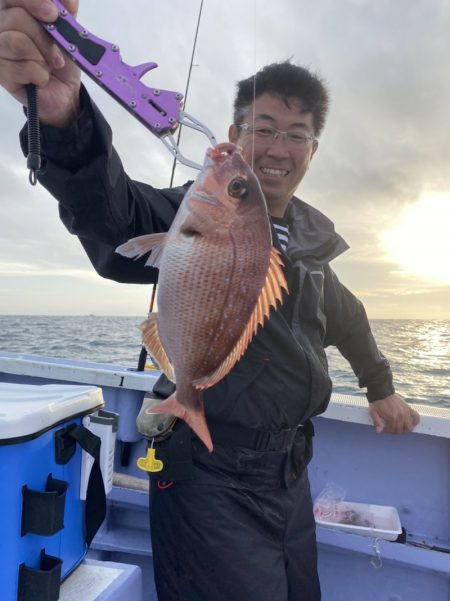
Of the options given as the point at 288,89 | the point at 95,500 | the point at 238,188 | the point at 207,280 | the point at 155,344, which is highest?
the point at 288,89

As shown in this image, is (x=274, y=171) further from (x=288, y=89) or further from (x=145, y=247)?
(x=145, y=247)

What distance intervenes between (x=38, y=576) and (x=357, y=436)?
2.05 m

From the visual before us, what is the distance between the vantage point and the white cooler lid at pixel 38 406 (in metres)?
1.41

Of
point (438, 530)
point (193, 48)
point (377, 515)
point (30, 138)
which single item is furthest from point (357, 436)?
point (193, 48)

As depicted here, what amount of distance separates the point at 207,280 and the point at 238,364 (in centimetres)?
67

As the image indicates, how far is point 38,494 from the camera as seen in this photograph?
1453 mm

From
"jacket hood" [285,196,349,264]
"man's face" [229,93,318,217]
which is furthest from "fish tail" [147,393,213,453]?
"man's face" [229,93,318,217]

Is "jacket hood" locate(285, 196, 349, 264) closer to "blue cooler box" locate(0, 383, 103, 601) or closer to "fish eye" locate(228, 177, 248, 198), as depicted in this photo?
A: "fish eye" locate(228, 177, 248, 198)

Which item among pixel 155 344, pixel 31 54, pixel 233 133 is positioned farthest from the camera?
pixel 233 133

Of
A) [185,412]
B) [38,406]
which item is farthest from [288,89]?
[38,406]

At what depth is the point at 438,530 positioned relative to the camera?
2.74 meters

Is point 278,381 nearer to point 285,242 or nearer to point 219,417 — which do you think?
point 219,417

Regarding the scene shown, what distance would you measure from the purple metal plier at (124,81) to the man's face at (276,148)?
0.93m

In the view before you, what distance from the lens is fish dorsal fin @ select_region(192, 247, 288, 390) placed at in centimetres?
134
